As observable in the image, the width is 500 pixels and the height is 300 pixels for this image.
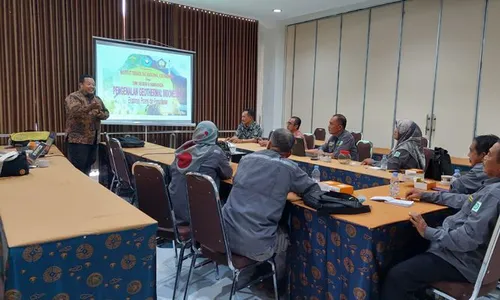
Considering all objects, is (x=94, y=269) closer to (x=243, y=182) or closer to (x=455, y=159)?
(x=243, y=182)

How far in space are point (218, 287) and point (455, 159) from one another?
4137mm

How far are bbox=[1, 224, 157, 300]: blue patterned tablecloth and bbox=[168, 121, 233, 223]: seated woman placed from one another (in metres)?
1.01

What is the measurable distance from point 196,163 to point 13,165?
1.19 meters

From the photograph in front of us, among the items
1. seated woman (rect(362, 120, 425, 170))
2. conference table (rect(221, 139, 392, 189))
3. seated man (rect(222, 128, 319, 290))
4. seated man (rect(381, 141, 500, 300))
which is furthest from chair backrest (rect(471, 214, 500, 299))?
seated woman (rect(362, 120, 425, 170))

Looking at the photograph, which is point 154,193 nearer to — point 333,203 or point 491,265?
point 333,203

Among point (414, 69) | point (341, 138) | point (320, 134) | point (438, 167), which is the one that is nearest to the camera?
point (438, 167)

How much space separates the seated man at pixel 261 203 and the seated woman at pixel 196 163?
52cm

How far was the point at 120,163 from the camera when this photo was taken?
3.89 meters

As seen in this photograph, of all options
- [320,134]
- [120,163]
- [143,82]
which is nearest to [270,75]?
[320,134]

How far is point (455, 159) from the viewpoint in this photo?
5.21m

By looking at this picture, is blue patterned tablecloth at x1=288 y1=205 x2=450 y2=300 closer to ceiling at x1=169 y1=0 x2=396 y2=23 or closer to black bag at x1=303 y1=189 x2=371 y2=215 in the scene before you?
black bag at x1=303 y1=189 x2=371 y2=215

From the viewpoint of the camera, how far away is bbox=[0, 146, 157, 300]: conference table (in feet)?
4.22

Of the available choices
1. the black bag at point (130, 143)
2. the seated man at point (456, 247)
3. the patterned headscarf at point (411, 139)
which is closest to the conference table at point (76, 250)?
the seated man at point (456, 247)

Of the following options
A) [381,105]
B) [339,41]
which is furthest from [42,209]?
[339,41]
